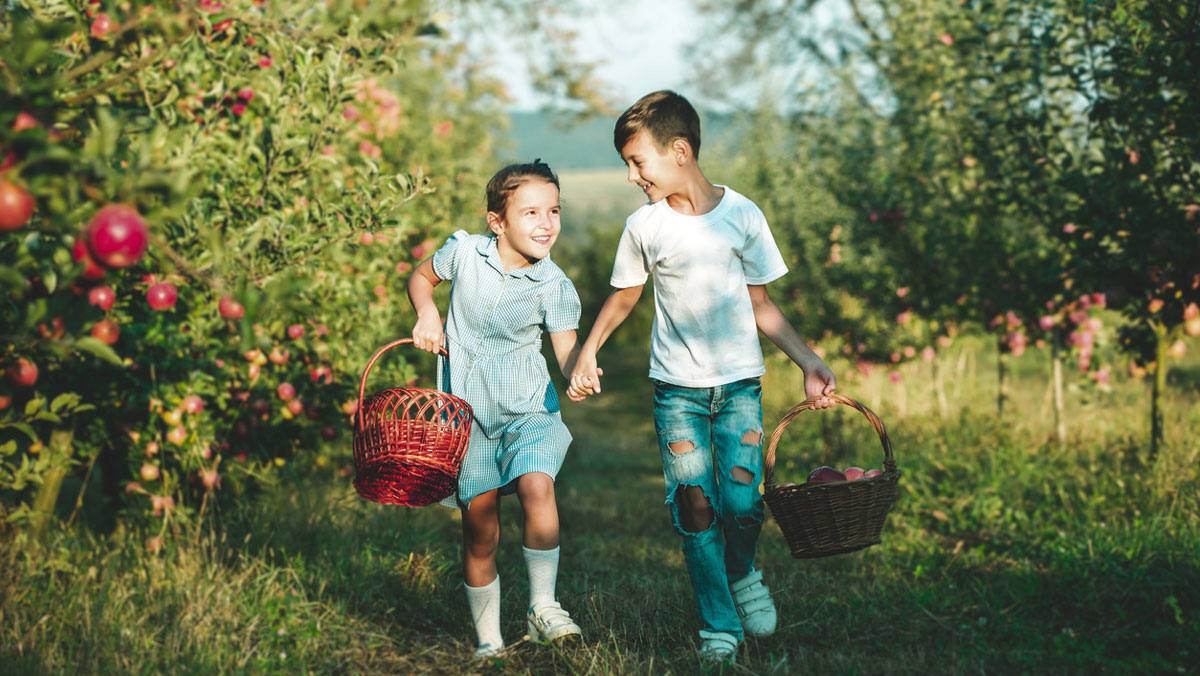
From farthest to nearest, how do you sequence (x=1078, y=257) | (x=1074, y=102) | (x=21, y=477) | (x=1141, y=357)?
(x=1074, y=102)
(x=1141, y=357)
(x=1078, y=257)
(x=21, y=477)

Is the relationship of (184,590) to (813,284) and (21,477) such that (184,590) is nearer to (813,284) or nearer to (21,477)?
(21,477)

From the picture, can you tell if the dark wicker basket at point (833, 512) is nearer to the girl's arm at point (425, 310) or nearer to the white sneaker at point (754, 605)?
the white sneaker at point (754, 605)

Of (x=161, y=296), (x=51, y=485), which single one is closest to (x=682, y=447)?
(x=161, y=296)

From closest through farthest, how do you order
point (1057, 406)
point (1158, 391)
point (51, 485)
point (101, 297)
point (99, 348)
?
point (99, 348), point (101, 297), point (51, 485), point (1158, 391), point (1057, 406)

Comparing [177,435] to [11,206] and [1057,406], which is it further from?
[1057,406]

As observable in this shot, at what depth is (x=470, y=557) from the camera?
2914 mm

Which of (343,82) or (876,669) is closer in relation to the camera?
(876,669)

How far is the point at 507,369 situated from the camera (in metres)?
2.94

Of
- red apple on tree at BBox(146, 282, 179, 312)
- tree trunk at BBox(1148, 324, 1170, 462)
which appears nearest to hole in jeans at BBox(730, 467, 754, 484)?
red apple on tree at BBox(146, 282, 179, 312)

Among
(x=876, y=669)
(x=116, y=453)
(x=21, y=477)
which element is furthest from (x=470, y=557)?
(x=116, y=453)

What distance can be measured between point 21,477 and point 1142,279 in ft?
14.0

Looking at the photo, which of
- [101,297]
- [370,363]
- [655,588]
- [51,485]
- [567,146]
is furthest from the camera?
[567,146]

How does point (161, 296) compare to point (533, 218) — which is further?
point (533, 218)

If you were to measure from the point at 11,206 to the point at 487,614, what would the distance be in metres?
1.99
